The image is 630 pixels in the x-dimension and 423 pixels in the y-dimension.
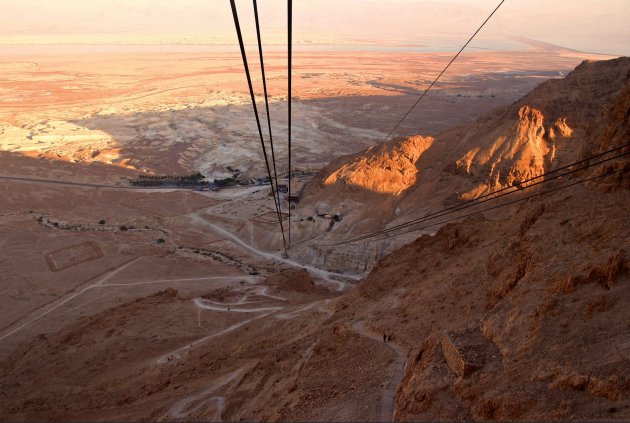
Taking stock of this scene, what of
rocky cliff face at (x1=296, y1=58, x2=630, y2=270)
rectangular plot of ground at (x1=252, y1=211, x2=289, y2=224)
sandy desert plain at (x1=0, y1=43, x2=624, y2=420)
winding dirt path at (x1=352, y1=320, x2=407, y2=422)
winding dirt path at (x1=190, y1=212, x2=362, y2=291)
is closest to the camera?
winding dirt path at (x1=352, y1=320, x2=407, y2=422)

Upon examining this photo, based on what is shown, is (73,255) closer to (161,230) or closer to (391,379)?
(161,230)

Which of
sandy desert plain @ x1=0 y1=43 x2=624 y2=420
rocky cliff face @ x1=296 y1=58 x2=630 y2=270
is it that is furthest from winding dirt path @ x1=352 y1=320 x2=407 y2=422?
rocky cliff face @ x1=296 y1=58 x2=630 y2=270

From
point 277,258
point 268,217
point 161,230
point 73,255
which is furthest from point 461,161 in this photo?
point 73,255

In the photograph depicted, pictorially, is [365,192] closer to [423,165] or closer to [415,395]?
[423,165]

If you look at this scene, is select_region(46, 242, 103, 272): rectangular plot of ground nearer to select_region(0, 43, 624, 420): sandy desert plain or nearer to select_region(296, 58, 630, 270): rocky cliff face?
select_region(0, 43, 624, 420): sandy desert plain

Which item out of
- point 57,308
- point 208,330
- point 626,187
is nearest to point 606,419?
point 626,187

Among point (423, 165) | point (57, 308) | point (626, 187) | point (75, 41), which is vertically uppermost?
point (75, 41)

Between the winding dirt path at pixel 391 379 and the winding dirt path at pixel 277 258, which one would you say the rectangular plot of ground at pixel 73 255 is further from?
the winding dirt path at pixel 391 379
